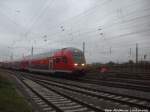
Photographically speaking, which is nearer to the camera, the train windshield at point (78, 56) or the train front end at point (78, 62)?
the train front end at point (78, 62)

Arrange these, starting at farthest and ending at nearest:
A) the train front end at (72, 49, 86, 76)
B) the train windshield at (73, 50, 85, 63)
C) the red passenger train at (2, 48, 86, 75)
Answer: the train windshield at (73, 50, 85, 63) < the red passenger train at (2, 48, 86, 75) < the train front end at (72, 49, 86, 76)

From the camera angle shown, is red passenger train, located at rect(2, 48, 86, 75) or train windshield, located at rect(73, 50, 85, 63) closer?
red passenger train, located at rect(2, 48, 86, 75)

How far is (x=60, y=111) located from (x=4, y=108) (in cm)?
227

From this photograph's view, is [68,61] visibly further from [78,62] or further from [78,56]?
[78,56]

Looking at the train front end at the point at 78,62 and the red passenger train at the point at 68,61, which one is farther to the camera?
the red passenger train at the point at 68,61

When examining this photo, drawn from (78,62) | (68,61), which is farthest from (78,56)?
(68,61)

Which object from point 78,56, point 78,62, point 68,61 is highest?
point 78,56

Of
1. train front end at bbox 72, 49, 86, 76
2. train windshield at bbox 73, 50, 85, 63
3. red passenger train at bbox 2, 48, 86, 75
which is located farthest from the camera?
train windshield at bbox 73, 50, 85, 63

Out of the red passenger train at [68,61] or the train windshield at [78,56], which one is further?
the train windshield at [78,56]

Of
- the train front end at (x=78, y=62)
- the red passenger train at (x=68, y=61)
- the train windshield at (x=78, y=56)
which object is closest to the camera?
the train front end at (x=78, y=62)

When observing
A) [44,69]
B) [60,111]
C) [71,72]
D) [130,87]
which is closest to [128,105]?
[60,111]

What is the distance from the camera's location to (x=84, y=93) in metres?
16.4

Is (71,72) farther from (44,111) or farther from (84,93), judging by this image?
(44,111)

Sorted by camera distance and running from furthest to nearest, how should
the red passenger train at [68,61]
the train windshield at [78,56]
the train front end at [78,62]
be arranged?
the train windshield at [78,56] < the red passenger train at [68,61] < the train front end at [78,62]
